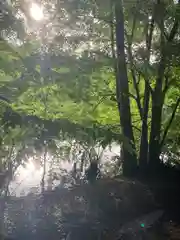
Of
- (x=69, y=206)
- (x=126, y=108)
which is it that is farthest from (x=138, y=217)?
Result: (x=126, y=108)

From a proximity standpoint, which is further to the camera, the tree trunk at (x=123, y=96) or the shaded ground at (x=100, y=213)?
the tree trunk at (x=123, y=96)

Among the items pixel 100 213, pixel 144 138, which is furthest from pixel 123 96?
pixel 100 213

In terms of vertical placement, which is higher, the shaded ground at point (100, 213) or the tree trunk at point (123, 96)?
the tree trunk at point (123, 96)

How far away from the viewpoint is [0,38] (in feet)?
14.0

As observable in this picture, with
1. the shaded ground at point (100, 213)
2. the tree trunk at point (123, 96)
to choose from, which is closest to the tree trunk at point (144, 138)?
the tree trunk at point (123, 96)

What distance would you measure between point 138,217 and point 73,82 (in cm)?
426

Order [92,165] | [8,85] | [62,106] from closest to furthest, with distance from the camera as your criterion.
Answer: [8,85], [62,106], [92,165]

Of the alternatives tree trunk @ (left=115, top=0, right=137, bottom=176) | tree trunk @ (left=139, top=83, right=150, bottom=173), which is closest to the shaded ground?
tree trunk @ (left=115, top=0, right=137, bottom=176)

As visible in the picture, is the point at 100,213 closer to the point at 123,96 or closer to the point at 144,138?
the point at 144,138

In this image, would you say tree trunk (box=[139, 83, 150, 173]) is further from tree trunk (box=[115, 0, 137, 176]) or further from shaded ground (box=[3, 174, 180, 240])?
shaded ground (box=[3, 174, 180, 240])

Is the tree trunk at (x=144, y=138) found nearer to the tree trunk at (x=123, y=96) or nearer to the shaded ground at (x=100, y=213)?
the tree trunk at (x=123, y=96)

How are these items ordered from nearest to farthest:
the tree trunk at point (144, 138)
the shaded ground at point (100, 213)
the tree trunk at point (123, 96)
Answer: the shaded ground at point (100, 213)
the tree trunk at point (123, 96)
the tree trunk at point (144, 138)

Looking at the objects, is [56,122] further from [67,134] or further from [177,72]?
[177,72]

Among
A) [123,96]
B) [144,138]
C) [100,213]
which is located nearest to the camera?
[100,213]
